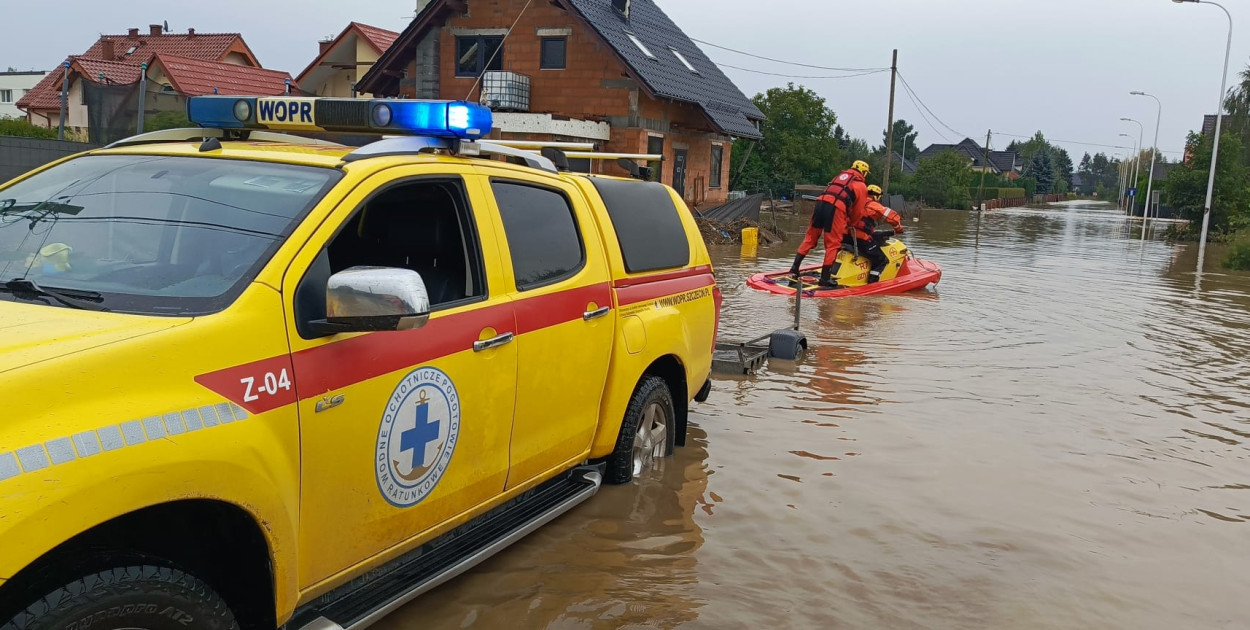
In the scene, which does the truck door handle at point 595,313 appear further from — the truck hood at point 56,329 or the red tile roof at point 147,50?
the red tile roof at point 147,50

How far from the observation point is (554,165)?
5.14 m

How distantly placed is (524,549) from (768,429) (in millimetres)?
2984

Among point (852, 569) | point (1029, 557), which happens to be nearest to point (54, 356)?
point (852, 569)

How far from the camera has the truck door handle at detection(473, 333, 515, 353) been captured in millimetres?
3764

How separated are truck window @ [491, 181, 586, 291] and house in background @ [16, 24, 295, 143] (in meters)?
6.25

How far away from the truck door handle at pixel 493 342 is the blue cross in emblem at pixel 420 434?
0.35 metres

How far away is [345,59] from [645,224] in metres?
32.8

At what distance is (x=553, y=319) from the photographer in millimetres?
4344

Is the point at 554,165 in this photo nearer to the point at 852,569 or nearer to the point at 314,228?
the point at 314,228

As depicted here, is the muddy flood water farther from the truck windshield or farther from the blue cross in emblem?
the truck windshield

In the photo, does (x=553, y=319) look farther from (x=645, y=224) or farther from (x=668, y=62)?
(x=668, y=62)

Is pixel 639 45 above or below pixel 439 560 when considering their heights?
above

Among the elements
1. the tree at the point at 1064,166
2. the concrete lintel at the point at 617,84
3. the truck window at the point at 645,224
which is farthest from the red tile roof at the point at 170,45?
the tree at the point at 1064,166

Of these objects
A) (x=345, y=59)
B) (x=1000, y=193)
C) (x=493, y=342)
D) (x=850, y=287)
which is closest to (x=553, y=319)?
(x=493, y=342)
